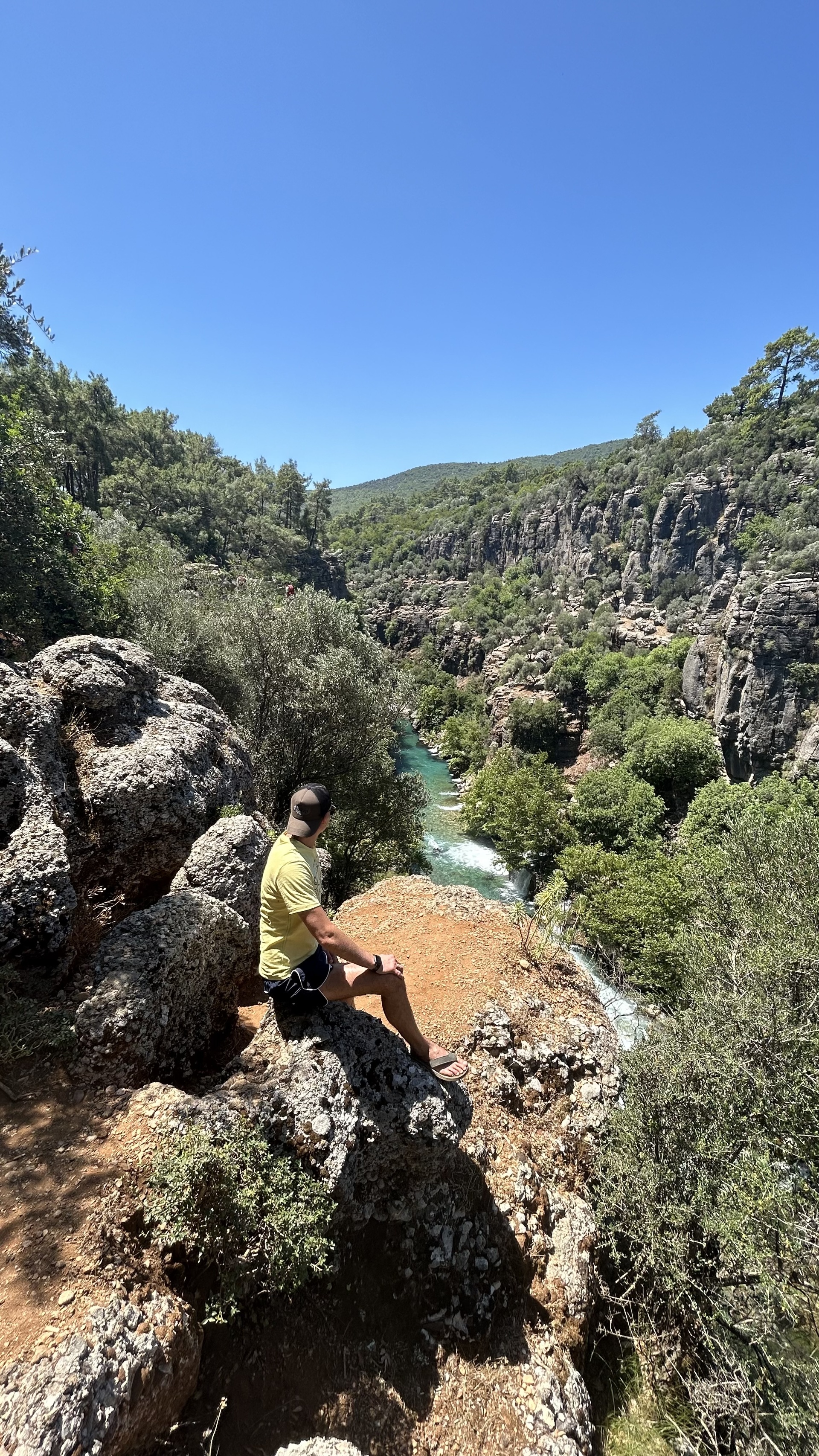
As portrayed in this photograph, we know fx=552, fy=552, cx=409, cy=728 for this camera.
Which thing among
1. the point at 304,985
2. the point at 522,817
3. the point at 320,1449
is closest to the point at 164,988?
the point at 304,985

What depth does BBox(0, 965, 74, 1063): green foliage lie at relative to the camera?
15.0 feet

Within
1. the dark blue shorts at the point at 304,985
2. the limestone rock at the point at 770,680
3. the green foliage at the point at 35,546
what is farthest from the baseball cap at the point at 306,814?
the limestone rock at the point at 770,680

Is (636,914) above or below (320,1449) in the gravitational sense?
Answer: below

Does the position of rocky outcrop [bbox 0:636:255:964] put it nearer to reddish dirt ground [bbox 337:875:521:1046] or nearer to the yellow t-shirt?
the yellow t-shirt

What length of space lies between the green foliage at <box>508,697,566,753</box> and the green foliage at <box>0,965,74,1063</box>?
4604cm

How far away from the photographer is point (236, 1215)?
3.99 metres

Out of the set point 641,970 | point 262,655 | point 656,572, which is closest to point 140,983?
point 262,655

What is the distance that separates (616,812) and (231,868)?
27.9 meters

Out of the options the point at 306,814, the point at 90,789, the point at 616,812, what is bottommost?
the point at 616,812

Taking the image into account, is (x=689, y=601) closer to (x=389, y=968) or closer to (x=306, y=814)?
(x=389, y=968)

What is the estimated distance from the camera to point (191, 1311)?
370 cm

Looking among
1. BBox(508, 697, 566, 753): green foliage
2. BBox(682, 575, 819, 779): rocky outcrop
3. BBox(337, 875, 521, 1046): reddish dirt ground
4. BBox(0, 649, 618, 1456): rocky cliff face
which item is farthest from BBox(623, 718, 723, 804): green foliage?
BBox(0, 649, 618, 1456): rocky cliff face

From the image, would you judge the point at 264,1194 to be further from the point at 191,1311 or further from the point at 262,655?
the point at 262,655

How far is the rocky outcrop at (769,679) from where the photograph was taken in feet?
105
